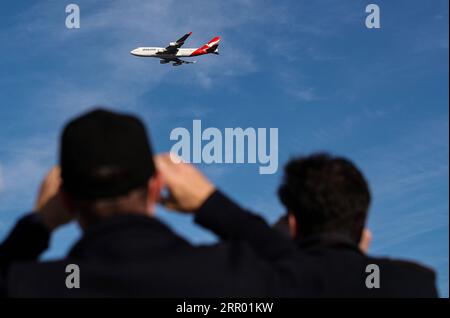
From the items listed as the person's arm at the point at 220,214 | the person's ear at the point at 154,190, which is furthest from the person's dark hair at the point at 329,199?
the person's ear at the point at 154,190

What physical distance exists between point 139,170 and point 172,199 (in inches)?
12.5

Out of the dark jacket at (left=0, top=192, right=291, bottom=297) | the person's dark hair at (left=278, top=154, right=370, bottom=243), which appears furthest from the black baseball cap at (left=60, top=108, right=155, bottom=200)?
the person's dark hair at (left=278, top=154, right=370, bottom=243)

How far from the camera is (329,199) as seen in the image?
345 centimetres

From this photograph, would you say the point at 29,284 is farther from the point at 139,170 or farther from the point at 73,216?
the point at 139,170

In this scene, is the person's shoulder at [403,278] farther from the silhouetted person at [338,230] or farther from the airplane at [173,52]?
the airplane at [173,52]

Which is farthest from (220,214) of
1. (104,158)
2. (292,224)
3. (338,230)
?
(338,230)

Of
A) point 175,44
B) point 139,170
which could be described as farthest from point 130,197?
point 175,44

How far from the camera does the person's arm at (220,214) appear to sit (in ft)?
9.10

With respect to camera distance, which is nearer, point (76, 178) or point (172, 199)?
point (76, 178)

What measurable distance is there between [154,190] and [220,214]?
1.41 feet

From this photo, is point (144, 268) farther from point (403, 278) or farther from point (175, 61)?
point (175, 61)

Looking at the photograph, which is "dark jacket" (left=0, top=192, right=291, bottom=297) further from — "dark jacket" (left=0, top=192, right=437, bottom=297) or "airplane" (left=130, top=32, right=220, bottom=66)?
"airplane" (left=130, top=32, right=220, bottom=66)
